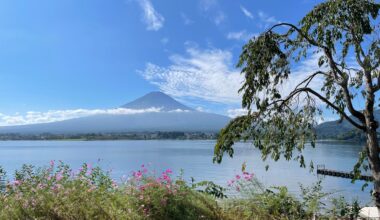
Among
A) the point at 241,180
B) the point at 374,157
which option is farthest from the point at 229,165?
the point at 374,157

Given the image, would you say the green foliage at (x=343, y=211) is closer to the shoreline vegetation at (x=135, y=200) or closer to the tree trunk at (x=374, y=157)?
the shoreline vegetation at (x=135, y=200)

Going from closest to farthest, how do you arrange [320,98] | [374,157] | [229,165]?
1. [374,157]
2. [320,98]
3. [229,165]

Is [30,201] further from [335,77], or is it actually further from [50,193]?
[335,77]

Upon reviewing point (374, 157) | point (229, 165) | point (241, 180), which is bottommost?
point (229, 165)

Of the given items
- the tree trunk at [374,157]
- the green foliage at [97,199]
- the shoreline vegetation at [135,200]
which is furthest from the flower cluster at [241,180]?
the tree trunk at [374,157]

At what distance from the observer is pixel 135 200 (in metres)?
5.04

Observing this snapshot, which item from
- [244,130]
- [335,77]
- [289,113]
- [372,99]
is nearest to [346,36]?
[335,77]

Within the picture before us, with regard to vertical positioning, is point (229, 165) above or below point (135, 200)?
below

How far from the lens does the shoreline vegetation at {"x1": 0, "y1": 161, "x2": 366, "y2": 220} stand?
4801 mm

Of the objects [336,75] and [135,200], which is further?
[336,75]

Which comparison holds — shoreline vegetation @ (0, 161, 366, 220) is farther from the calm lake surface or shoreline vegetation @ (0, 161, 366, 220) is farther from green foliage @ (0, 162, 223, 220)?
the calm lake surface

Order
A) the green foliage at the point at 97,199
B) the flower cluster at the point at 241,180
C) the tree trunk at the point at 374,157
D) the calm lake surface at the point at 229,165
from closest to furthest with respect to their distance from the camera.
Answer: the green foliage at the point at 97,199
the tree trunk at the point at 374,157
the flower cluster at the point at 241,180
the calm lake surface at the point at 229,165

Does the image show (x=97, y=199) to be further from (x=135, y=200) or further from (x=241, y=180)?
(x=241, y=180)

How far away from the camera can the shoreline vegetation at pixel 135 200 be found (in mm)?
4801
